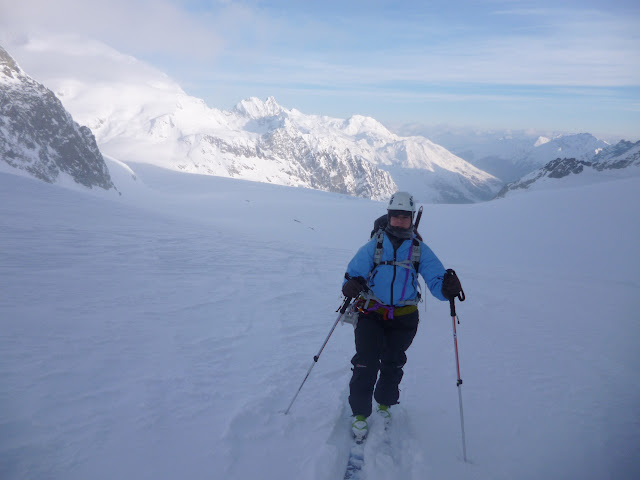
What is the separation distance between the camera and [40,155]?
2525 inches

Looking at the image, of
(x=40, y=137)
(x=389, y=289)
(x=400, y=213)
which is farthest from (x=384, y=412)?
(x=40, y=137)

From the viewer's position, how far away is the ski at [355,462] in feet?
11.5

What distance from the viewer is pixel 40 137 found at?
66.1 m

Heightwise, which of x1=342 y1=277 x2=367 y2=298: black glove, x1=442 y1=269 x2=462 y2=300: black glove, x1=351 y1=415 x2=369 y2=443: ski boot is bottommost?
x1=351 y1=415 x2=369 y2=443: ski boot

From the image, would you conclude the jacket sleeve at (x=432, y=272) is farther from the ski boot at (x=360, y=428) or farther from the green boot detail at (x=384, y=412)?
the ski boot at (x=360, y=428)

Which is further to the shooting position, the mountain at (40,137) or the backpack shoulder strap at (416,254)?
the mountain at (40,137)

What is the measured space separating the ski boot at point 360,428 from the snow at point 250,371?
18 centimetres

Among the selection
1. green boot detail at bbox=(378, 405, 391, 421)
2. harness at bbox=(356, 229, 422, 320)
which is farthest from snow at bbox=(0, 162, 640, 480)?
harness at bbox=(356, 229, 422, 320)

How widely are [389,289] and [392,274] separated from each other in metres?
0.17

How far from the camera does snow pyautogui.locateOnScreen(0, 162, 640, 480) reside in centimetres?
353

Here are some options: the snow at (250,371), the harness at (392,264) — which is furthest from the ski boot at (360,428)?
the harness at (392,264)

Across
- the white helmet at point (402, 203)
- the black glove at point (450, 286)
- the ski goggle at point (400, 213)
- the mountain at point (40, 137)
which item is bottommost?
the black glove at point (450, 286)

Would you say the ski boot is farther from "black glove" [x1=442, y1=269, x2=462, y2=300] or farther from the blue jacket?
"black glove" [x1=442, y1=269, x2=462, y2=300]

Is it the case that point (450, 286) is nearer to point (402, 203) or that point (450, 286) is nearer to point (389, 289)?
point (389, 289)
